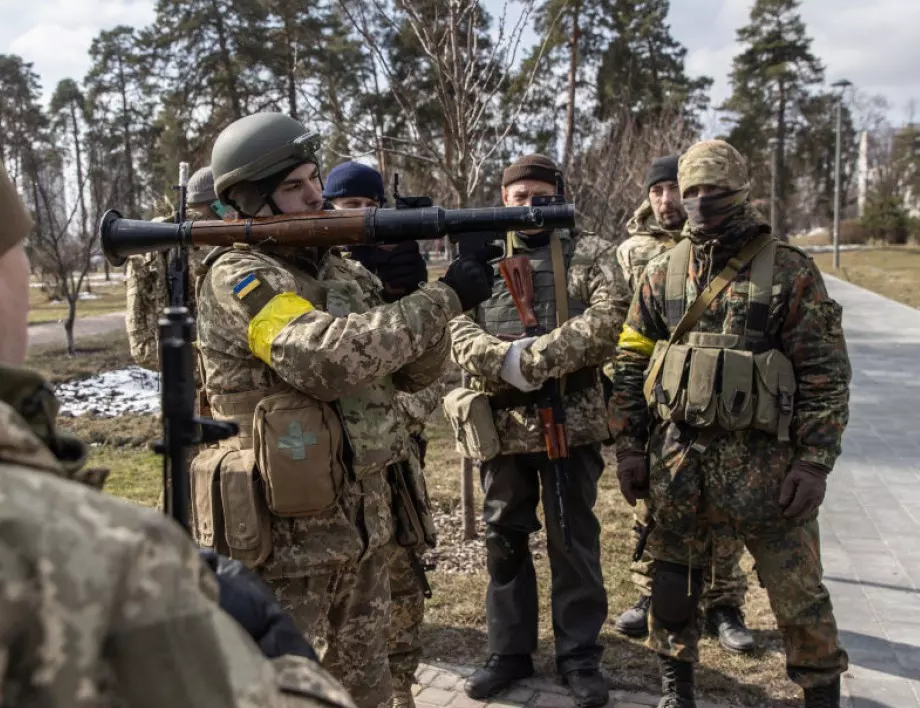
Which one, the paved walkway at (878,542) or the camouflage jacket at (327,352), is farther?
the paved walkway at (878,542)

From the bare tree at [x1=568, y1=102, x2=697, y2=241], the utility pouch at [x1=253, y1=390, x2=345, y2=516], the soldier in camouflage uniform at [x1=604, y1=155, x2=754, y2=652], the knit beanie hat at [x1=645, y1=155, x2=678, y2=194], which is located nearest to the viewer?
the utility pouch at [x1=253, y1=390, x2=345, y2=516]

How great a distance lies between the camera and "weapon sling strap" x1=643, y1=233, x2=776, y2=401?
322cm

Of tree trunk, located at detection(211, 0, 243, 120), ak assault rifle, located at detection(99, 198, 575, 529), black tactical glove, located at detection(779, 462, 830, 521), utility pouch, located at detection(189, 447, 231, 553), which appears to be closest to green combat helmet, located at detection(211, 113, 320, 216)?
ak assault rifle, located at detection(99, 198, 575, 529)

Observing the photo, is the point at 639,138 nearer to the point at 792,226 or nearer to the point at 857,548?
the point at 857,548

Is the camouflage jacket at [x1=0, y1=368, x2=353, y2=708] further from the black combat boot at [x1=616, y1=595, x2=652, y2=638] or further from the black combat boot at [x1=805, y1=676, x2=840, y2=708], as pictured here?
the black combat boot at [x1=616, y1=595, x2=652, y2=638]

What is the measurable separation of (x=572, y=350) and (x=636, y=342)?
0.91 ft

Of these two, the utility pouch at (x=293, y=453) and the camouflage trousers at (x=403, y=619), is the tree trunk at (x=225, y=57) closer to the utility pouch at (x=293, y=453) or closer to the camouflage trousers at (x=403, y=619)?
the camouflage trousers at (x=403, y=619)

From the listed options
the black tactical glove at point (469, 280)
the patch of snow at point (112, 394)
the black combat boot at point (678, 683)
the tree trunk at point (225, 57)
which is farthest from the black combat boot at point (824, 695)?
the tree trunk at point (225, 57)

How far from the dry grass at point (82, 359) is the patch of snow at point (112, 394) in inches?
14.2

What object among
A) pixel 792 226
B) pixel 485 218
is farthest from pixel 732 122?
pixel 485 218

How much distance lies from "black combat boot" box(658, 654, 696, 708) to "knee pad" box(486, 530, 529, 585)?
0.78 meters

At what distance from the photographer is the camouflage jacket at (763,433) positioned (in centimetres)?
313

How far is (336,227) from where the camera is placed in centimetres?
257

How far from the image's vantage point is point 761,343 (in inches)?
125
